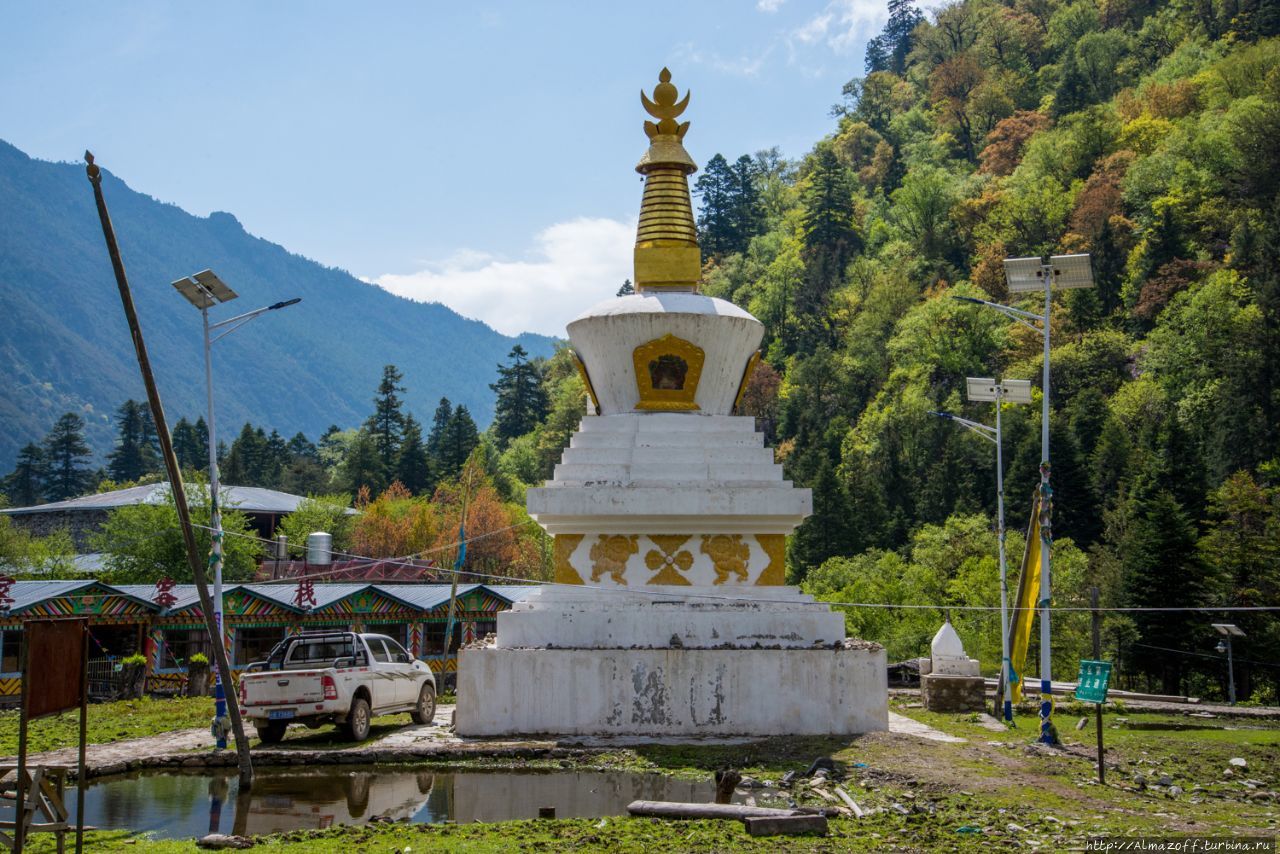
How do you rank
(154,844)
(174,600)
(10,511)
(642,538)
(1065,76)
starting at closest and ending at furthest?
(154,844)
(642,538)
(174,600)
(10,511)
(1065,76)

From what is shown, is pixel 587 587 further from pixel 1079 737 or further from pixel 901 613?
pixel 901 613

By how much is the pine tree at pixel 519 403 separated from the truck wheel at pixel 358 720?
91804 millimetres

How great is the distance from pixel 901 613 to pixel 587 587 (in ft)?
88.9

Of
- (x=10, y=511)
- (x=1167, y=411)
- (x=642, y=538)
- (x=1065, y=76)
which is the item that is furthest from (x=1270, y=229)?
(x=10, y=511)

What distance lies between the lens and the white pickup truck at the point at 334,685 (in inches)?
693

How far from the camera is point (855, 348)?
286 feet

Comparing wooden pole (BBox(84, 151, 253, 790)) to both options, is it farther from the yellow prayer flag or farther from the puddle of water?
the yellow prayer flag

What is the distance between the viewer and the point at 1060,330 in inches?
2955

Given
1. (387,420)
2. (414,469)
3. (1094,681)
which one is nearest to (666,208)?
(1094,681)

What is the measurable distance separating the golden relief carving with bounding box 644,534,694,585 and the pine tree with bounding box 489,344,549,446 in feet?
298

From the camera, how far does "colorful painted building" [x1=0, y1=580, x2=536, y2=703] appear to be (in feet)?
98.2

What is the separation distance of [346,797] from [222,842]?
3280 mm

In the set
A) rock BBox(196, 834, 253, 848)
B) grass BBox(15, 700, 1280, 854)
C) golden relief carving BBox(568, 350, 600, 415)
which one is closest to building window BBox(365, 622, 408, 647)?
golden relief carving BBox(568, 350, 600, 415)

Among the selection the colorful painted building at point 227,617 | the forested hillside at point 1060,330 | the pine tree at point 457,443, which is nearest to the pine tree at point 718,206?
the forested hillside at point 1060,330
